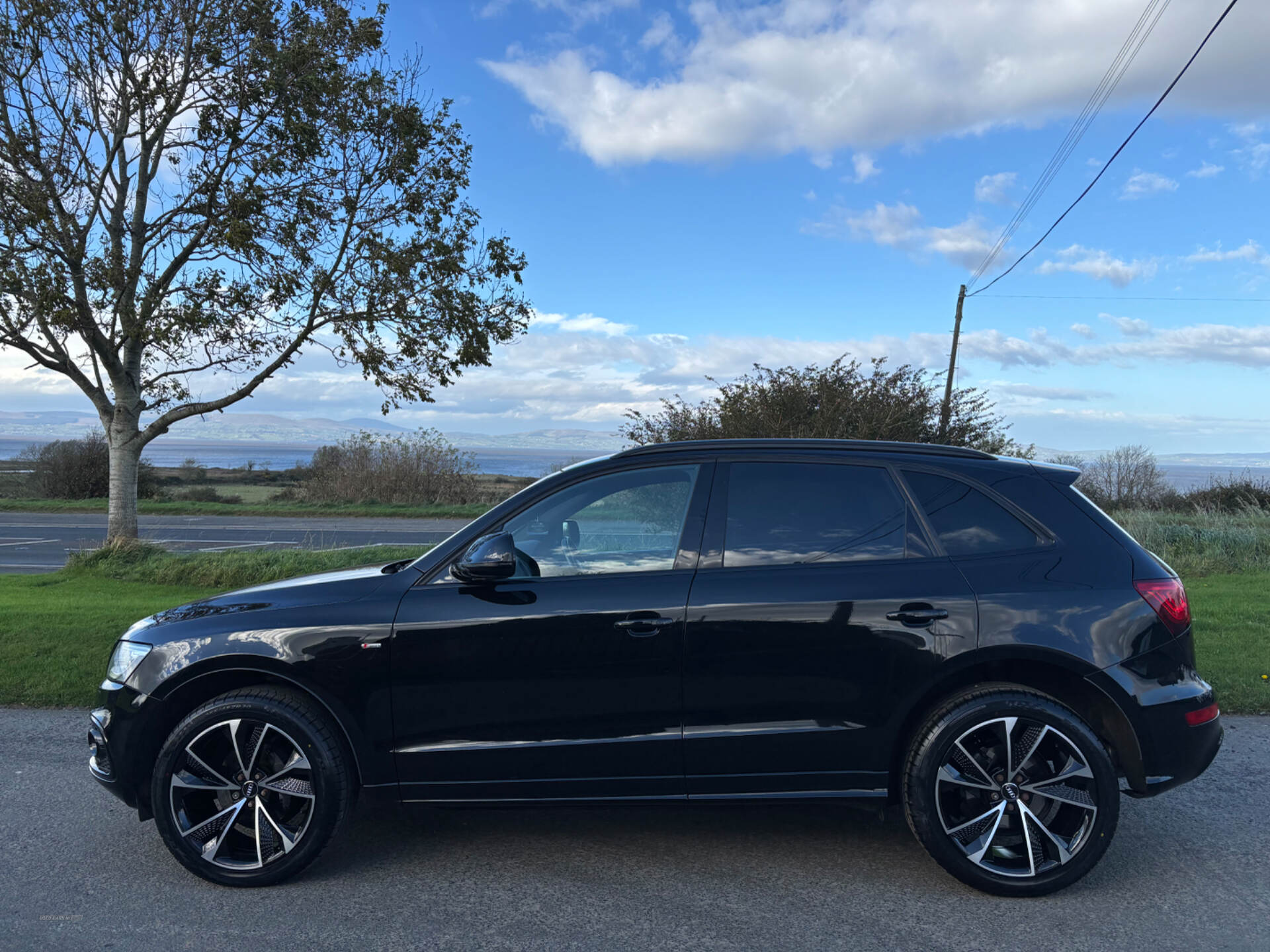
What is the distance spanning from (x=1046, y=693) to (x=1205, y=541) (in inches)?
481

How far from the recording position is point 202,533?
2039cm

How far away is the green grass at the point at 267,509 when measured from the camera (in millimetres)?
24906

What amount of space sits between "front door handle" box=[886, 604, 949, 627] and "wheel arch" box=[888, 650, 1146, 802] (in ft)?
0.70

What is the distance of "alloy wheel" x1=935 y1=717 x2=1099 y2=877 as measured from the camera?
3.57 meters

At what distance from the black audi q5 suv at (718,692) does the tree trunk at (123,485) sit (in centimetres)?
1101

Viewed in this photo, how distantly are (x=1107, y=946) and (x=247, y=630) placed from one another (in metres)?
3.37

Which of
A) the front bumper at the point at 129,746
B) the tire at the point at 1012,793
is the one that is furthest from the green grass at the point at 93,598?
the tire at the point at 1012,793

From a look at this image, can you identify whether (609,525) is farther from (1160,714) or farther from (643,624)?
(1160,714)

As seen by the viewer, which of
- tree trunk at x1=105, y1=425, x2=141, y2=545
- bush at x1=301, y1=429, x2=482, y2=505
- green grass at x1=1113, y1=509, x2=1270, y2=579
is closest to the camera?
green grass at x1=1113, y1=509, x2=1270, y2=579

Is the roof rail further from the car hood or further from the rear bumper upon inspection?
the car hood

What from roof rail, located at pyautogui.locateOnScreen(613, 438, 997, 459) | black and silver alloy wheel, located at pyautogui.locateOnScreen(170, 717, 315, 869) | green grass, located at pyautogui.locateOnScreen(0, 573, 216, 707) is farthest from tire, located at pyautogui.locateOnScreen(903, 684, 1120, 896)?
A: green grass, located at pyautogui.locateOnScreen(0, 573, 216, 707)

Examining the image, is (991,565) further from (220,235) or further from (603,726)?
(220,235)

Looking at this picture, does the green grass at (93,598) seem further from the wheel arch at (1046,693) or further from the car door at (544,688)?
the wheel arch at (1046,693)

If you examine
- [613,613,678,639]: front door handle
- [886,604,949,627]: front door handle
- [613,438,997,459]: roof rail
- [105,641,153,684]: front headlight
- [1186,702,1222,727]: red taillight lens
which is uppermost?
[613,438,997,459]: roof rail
